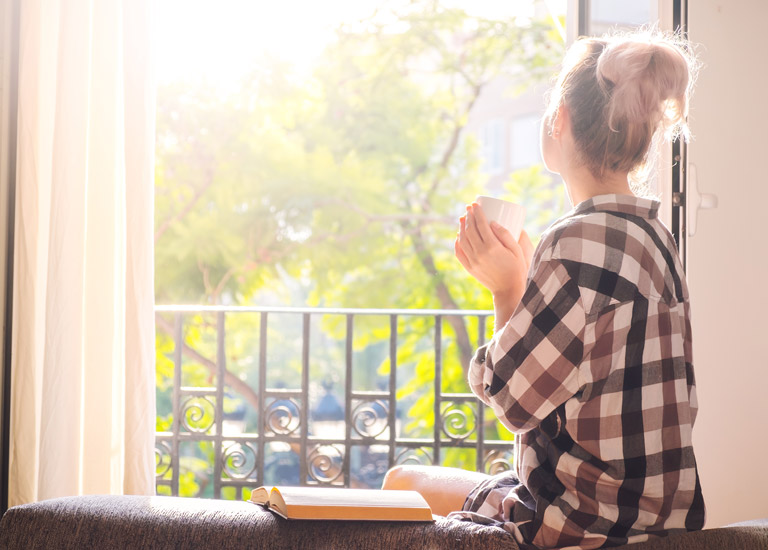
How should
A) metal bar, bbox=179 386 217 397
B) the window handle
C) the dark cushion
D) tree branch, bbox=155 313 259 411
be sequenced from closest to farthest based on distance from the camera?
the dark cushion → the window handle → metal bar, bbox=179 386 217 397 → tree branch, bbox=155 313 259 411

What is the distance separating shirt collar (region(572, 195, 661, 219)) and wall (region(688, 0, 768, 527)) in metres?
0.97

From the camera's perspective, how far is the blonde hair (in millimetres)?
808

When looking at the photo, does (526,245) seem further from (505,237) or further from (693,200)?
(693,200)

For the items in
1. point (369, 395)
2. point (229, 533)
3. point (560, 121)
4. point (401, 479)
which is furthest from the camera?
point (369, 395)

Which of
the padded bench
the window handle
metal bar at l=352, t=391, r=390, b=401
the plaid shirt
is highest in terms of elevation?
the window handle

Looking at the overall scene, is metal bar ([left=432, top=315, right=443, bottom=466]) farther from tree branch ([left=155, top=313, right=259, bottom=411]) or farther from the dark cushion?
tree branch ([left=155, top=313, right=259, bottom=411])

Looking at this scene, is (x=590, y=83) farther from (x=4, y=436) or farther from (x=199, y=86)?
(x=199, y=86)

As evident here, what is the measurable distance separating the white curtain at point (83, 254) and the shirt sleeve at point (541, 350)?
3.53ft

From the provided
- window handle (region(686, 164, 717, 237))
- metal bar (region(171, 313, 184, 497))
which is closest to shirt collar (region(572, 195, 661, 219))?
window handle (region(686, 164, 717, 237))

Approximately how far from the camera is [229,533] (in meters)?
0.73

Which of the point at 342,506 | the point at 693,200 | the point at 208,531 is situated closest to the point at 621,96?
the point at 342,506

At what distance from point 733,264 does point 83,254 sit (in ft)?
4.94

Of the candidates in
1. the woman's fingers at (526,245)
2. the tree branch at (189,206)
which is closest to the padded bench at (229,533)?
the woman's fingers at (526,245)

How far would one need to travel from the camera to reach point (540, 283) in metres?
0.76
